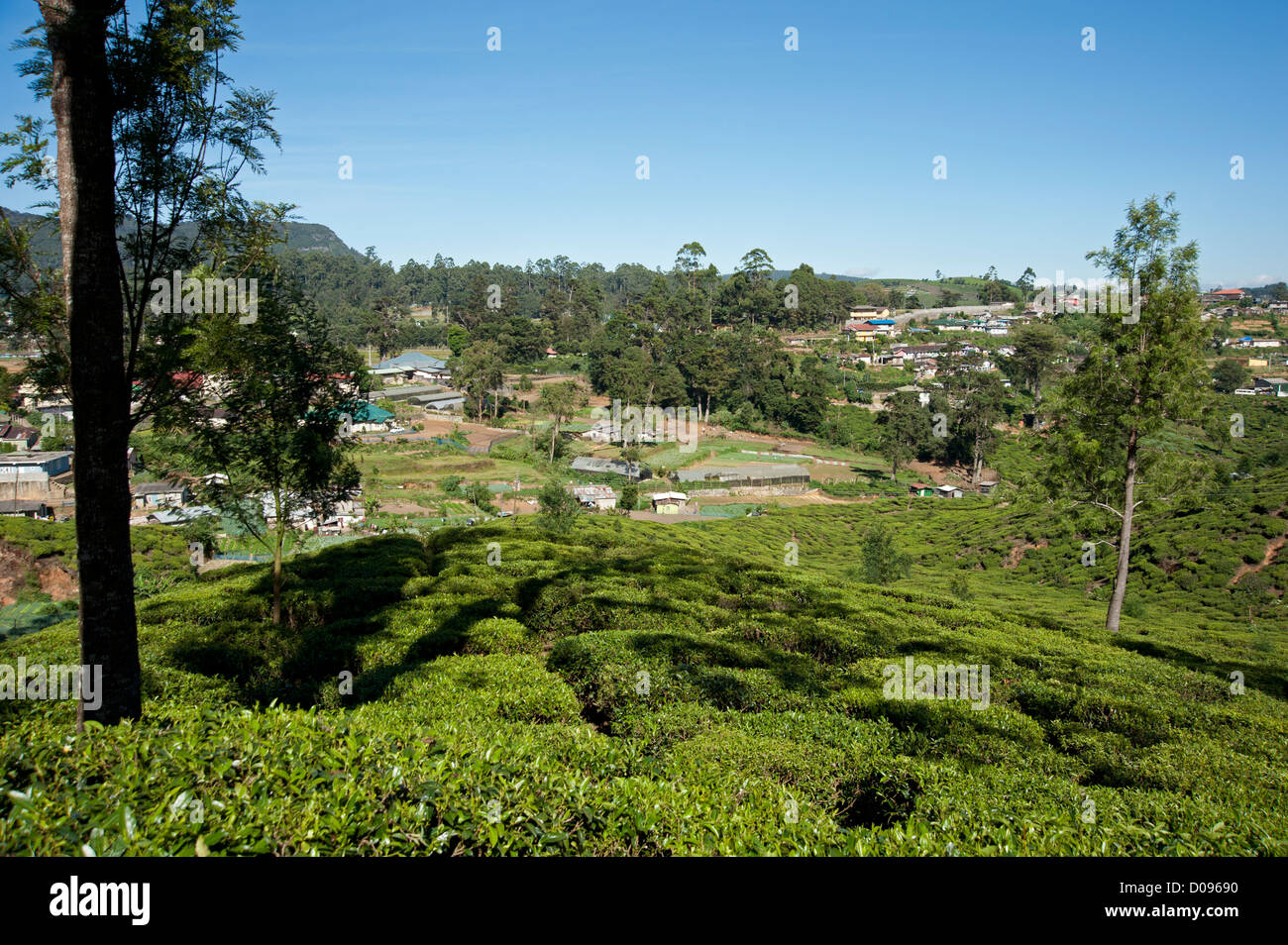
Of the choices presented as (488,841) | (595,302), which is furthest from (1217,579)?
(595,302)

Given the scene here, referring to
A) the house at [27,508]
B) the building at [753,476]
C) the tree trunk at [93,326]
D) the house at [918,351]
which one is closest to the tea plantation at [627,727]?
the tree trunk at [93,326]

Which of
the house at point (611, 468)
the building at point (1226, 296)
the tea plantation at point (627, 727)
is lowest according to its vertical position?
the house at point (611, 468)

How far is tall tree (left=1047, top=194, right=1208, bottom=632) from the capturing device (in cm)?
1399

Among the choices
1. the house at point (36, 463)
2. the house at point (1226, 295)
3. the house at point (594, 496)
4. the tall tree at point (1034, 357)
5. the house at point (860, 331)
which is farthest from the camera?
the house at point (1226, 295)

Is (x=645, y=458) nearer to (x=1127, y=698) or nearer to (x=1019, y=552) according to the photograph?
(x=1019, y=552)

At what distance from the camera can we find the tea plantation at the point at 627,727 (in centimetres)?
343

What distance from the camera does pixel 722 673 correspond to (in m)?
7.74

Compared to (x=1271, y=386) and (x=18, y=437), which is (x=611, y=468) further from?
(x=1271, y=386)

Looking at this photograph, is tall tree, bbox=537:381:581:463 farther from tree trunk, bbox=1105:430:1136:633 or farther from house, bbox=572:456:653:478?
tree trunk, bbox=1105:430:1136:633

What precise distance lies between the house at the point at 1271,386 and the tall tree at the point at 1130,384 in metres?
70.6

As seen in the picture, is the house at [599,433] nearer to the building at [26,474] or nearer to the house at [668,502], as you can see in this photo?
the house at [668,502]

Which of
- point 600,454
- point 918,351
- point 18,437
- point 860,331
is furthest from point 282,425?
point 860,331
